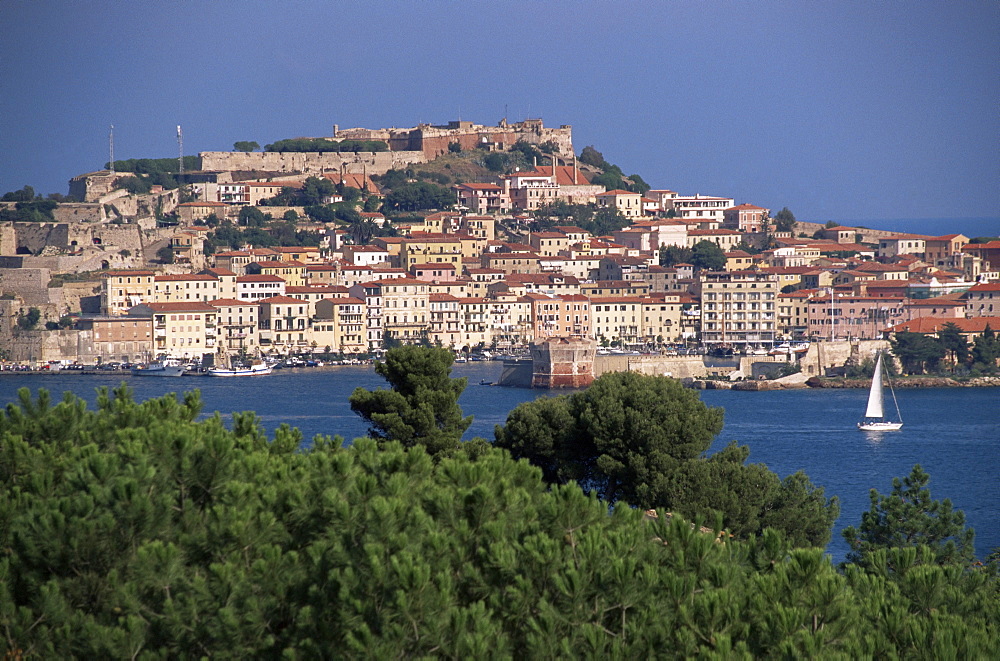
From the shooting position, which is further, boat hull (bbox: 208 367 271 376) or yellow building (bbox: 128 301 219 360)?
yellow building (bbox: 128 301 219 360)

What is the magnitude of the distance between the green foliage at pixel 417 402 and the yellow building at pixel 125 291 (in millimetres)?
30222

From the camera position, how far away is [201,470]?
672 cm

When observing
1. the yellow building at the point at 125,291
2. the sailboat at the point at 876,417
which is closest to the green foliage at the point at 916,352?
the sailboat at the point at 876,417

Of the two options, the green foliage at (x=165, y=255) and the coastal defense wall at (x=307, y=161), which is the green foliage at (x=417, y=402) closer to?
the green foliage at (x=165, y=255)

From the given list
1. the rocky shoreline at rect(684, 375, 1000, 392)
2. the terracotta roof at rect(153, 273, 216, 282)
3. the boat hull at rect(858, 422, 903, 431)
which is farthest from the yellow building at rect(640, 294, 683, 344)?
the boat hull at rect(858, 422, 903, 431)

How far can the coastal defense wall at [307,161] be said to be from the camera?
56.7 meters

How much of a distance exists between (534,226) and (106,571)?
48645 millimetres

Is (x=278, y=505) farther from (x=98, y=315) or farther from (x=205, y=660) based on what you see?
(x=98, y=315)

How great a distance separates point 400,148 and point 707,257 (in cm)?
1569

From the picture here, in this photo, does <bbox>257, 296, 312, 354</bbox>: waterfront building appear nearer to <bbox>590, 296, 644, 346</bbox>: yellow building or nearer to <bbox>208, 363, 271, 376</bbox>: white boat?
<bbox>208, 363, 271, 376</bbox>: white boat

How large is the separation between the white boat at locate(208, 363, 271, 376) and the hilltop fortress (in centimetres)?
1883

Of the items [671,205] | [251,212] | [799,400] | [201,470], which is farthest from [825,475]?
[671,205]

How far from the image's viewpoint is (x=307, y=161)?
2274 inches

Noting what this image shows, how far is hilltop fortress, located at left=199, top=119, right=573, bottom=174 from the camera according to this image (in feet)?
188
